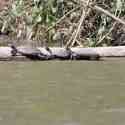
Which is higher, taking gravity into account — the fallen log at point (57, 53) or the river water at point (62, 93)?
the fallen log at point (57, 53)

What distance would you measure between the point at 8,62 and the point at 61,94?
6.07ft

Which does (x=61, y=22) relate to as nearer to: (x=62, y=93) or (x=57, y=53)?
(x=57, y=53)

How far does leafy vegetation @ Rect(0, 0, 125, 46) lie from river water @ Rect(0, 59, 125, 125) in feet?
5.15

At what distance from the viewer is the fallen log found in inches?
336

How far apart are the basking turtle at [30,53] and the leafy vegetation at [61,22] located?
1.56 m

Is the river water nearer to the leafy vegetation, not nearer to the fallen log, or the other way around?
the fallen log

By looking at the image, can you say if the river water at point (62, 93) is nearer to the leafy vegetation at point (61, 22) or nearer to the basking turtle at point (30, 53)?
the basking turtle at point (30, 53)

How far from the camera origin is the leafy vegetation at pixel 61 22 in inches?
406

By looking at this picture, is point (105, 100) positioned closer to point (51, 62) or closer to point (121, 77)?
point (121, 77)

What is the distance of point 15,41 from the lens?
11039 mm

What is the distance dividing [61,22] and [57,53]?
2000 mm

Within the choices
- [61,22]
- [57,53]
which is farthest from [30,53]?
[61,22]

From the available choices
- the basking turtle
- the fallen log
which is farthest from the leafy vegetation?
the basking turtle

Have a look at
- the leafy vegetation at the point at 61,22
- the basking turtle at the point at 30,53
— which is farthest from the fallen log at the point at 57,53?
the leafy vegetation at the point at 61,22
